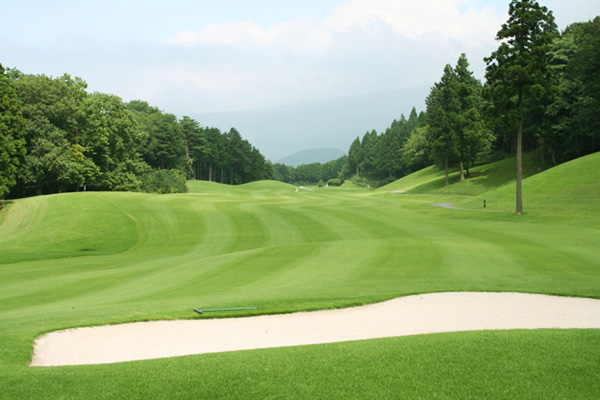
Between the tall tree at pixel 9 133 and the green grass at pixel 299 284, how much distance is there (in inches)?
288

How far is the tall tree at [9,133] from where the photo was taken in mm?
38888

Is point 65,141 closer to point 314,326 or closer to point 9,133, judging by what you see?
point 9,133

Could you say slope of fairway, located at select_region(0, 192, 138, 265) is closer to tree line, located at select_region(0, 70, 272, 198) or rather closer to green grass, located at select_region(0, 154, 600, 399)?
green grass, located at select_region(0, 154, 600, 399)

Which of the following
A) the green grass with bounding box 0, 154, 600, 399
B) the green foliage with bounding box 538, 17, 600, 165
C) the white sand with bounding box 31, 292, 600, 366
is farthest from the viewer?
the green foliage with bounding box 538, 17, 600, 165

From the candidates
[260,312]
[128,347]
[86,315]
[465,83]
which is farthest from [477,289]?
[465,83]

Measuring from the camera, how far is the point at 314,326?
8.64 meters

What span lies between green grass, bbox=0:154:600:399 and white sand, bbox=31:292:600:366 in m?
0.42

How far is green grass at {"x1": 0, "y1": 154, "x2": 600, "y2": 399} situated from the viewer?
4629mm

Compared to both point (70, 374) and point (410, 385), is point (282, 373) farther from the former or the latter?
point (70, 374)

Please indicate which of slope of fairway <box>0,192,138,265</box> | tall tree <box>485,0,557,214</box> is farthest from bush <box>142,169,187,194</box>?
tall tree <box>485,0,557,214</box>

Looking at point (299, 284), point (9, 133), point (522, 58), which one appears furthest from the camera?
point (9, 133)

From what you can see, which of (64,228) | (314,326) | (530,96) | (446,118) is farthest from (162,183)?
(314,326)

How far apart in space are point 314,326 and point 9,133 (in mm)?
43657

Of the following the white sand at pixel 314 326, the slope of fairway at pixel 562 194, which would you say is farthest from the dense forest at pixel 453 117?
the white sand at pixel 314 326
